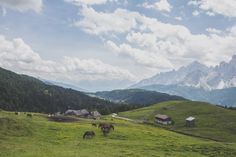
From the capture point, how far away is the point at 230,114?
7539 inches

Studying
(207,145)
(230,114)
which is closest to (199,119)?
(230,114)

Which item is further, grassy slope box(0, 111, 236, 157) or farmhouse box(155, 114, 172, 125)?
farmhouse box(155, 114, 172, 125)

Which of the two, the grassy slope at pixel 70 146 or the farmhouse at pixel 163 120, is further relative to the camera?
the farmhouse at pixel 163 120

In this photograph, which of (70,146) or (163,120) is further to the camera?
(163,120)

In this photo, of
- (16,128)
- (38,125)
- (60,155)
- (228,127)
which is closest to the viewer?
(60,155)

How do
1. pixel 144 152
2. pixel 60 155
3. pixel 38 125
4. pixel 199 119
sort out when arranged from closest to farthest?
pixel 60 155 < pixel 144 152 < pixel 38 125 < pixel 199 119

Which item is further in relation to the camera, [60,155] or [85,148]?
[85,148]

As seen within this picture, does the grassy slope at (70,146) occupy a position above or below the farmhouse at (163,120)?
→ below

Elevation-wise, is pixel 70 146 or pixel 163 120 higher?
pixel 163 120

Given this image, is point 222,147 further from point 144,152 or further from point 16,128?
point 16,128

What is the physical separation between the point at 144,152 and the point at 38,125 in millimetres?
30966

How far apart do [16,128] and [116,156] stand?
91.7ft

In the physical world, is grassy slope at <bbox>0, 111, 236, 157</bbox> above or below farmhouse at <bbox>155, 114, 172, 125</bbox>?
below

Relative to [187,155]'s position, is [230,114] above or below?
above
